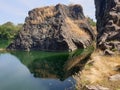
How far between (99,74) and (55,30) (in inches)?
3897

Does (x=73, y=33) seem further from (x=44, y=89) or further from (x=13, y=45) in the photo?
(x=44, y=89)

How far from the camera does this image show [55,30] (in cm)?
13050

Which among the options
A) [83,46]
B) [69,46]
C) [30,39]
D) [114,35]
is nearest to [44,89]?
[114,35]

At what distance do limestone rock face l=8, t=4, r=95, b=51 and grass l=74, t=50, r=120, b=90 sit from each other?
255ft

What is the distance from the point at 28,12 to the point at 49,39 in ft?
83.8

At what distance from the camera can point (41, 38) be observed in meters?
134

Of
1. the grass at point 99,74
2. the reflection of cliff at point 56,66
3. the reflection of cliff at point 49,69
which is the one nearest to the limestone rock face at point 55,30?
the reflection of cliff at point 56,66

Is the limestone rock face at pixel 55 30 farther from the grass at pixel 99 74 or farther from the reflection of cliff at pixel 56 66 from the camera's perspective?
the grass at pixel 99 74

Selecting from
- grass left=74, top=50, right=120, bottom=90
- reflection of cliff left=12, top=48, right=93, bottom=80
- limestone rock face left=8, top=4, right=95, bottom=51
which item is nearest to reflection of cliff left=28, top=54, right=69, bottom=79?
reflection of cliff left=12, top=48, right=93, bottom=80

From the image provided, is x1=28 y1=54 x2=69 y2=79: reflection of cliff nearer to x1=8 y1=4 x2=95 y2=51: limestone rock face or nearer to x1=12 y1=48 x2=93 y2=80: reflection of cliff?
x1=12 y1=48 x2=93 y2=80: reflection of cliff

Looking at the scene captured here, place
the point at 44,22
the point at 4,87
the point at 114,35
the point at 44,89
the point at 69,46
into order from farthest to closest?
the point at 44,22 < the point at 69,46 < the point at 114,35 < the point at 4,87 < the point at 44,89

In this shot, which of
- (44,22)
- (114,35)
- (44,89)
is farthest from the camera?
(44,22)

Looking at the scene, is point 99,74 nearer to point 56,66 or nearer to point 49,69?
point 49,69

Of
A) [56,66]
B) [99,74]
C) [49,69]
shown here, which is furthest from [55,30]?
[99,74]
